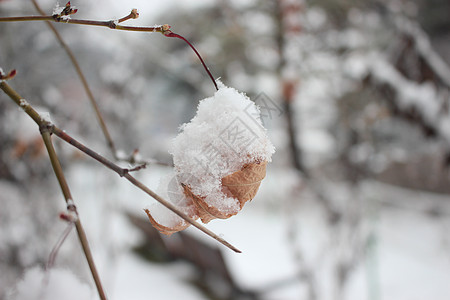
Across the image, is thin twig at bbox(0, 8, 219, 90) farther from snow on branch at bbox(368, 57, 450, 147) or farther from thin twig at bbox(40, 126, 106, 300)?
snow on branch at bbox(368, 57, 450, 147)

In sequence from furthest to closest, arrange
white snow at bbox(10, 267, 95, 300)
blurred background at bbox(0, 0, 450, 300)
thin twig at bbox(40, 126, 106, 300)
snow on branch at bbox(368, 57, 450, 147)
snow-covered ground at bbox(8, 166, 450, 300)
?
snow-covered ground at bbox(8, 166, 450, 300)
blurred background at bbox(0, 0, 450, 300)
snow on branch at bbox(368, 57, 450, 147)
white snow at bbox(10, 267, 95, 300)
thin twig at bbox(40, 126, 106, 300)

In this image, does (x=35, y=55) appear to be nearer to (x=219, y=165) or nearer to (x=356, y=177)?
(x=356, y=177)

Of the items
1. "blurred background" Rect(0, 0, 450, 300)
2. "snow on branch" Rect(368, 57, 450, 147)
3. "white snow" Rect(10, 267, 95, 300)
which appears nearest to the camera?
"white snow" Rect(10, 267, 95, 300)

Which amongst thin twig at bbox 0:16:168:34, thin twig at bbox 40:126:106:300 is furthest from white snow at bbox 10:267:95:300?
thin twig at bbox 0:16:168:34

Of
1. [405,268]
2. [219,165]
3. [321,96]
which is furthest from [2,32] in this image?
[405,268]

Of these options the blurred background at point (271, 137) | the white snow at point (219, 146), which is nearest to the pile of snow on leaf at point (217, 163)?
the white snow at point (219, 146)

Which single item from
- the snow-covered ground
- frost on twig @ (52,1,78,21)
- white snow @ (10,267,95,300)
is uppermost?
the snow-covered ground
